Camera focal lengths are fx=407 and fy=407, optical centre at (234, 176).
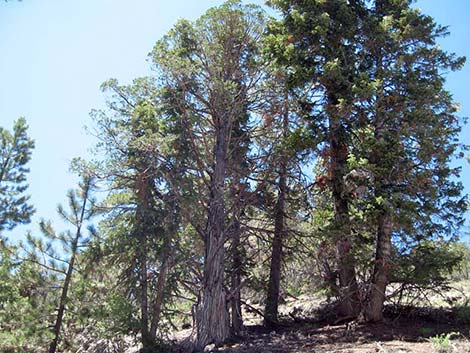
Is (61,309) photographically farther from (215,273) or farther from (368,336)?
(368,336)

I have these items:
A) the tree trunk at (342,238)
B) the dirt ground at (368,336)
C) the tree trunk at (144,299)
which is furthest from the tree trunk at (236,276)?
the tree trunk at (342,238)

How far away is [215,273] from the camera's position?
10.6 meters

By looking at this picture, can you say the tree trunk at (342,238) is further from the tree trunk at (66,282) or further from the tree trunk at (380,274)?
the tree trunk at (66,282)

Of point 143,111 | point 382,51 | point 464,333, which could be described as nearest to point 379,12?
point 382,51

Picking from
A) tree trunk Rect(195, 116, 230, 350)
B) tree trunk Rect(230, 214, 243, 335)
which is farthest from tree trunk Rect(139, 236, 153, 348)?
tree trunk Rect(230, 214, 243, 335)

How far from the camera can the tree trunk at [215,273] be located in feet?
32.4

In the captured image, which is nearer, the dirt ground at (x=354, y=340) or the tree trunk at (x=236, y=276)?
the dirt ground at (x=354, y=340)

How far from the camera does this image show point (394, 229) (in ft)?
32.4

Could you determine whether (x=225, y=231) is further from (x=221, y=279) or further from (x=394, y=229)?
(x=394, y=229)

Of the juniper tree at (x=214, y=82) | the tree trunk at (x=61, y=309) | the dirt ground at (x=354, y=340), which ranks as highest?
the juniper tree at (x=214, y=82)

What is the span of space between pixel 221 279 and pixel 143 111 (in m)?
5.30

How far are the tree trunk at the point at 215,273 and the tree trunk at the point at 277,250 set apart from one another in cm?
180

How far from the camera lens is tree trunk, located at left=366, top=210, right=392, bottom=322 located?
9547 mm

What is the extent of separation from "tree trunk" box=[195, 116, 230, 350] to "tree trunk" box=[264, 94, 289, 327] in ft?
5.91
